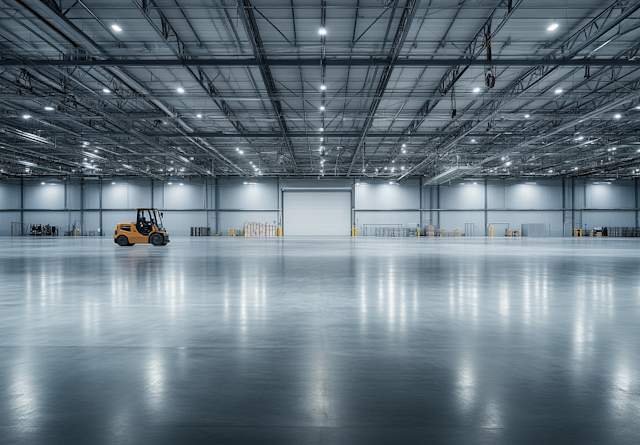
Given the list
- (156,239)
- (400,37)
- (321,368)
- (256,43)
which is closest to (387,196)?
(156,239)

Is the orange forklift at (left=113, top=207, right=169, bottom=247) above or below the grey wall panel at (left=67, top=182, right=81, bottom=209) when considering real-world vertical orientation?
below

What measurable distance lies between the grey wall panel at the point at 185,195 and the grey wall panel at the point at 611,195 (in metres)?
48.1

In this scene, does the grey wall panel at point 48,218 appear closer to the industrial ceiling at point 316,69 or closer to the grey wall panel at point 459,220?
the industrial ceiling at point 316,69

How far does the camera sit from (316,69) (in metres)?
16.9

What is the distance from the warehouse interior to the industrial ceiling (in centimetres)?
12

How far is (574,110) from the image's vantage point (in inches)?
883

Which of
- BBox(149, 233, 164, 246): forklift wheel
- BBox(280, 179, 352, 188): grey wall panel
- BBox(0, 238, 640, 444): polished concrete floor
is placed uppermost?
BBox(280, 179, 352, 188): grey wall panel

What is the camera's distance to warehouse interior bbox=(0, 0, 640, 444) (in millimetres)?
2717

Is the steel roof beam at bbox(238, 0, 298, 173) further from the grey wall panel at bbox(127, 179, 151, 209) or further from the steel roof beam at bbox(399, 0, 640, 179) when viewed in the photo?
the grey wall panel at bbox(127, 179, 151, 209)

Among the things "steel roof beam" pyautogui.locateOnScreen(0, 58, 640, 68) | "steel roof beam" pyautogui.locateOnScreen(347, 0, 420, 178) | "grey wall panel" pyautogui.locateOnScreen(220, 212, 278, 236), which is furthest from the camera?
"grey wall panel" pyautogui.locateOnScreen(220, 212, 278, 236)

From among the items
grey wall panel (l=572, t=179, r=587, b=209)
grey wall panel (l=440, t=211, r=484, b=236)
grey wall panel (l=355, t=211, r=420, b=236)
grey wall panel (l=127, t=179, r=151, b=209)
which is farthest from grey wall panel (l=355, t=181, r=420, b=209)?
grey wall panel (l=127, t=179, r=151, b=209)

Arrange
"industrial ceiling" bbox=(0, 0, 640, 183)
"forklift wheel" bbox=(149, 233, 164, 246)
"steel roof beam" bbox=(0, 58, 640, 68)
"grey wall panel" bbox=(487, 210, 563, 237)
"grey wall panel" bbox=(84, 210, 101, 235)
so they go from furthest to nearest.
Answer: "grey wall panel" bbox=(487, 210, 563, 237) → "grey wall panel" bbox=(84, 210, 101, 235) → "forklift wheel" bbox=(149, 233, 164, 246) → "steel roof beam" bbox=(0, 58, 640, 68) → "industrial ceiling" bbox=(0, 0, 640, 183)

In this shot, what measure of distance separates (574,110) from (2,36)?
28.0 metres

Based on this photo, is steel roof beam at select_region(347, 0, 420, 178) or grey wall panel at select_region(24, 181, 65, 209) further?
grey wall panel at select_region(24, 181, 65, 209)
